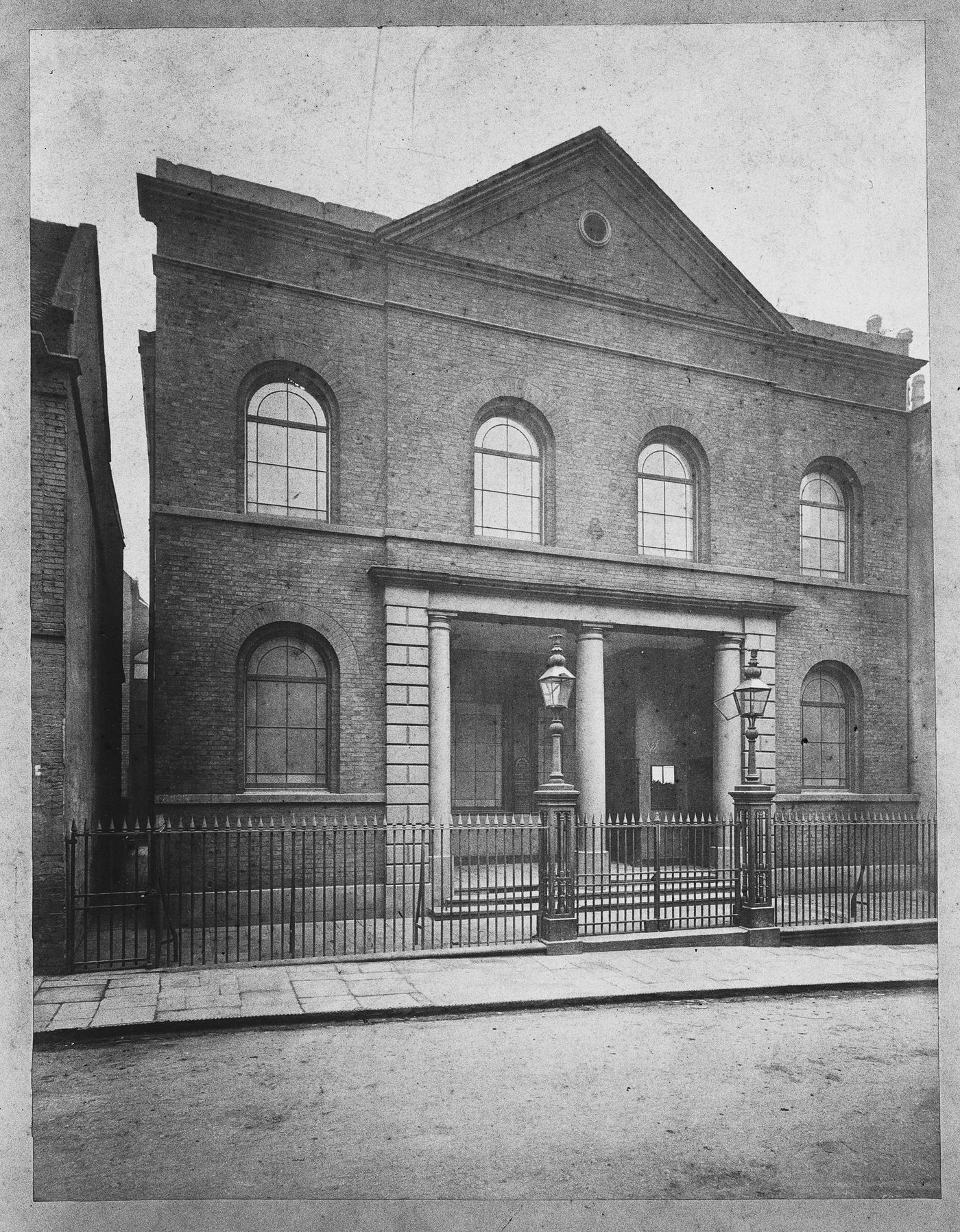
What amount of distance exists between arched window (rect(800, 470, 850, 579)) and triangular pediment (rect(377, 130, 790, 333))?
2960mm

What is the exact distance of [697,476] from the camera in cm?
1506

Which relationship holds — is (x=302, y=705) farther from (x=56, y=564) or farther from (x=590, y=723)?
Answer: (x=590, y=723)

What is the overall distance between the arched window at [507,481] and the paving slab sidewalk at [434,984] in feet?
20.3

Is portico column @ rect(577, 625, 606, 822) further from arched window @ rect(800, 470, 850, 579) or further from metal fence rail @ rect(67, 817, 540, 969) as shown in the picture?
arched window @ rect(800, 470, 850, 579)

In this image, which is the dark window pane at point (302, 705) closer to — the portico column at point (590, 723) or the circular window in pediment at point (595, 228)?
the portico column at point (590, 723)

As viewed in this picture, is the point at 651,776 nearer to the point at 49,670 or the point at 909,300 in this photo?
the point at 909,300

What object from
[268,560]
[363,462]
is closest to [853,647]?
[363,462]

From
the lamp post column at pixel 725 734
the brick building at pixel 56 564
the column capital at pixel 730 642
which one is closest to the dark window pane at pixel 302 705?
the brick building at pixel 56 564

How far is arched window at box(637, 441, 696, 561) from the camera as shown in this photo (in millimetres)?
14664

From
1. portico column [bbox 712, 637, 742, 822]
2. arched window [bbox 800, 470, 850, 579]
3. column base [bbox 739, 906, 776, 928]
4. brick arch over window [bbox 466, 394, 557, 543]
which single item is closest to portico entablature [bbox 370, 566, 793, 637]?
portico column [bbox 712, 637, 742, 822]

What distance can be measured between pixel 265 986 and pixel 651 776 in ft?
29.7

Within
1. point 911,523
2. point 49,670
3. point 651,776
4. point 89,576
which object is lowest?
point 651,776

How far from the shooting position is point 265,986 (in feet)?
27.9

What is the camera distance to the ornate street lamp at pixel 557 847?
34.4ft
